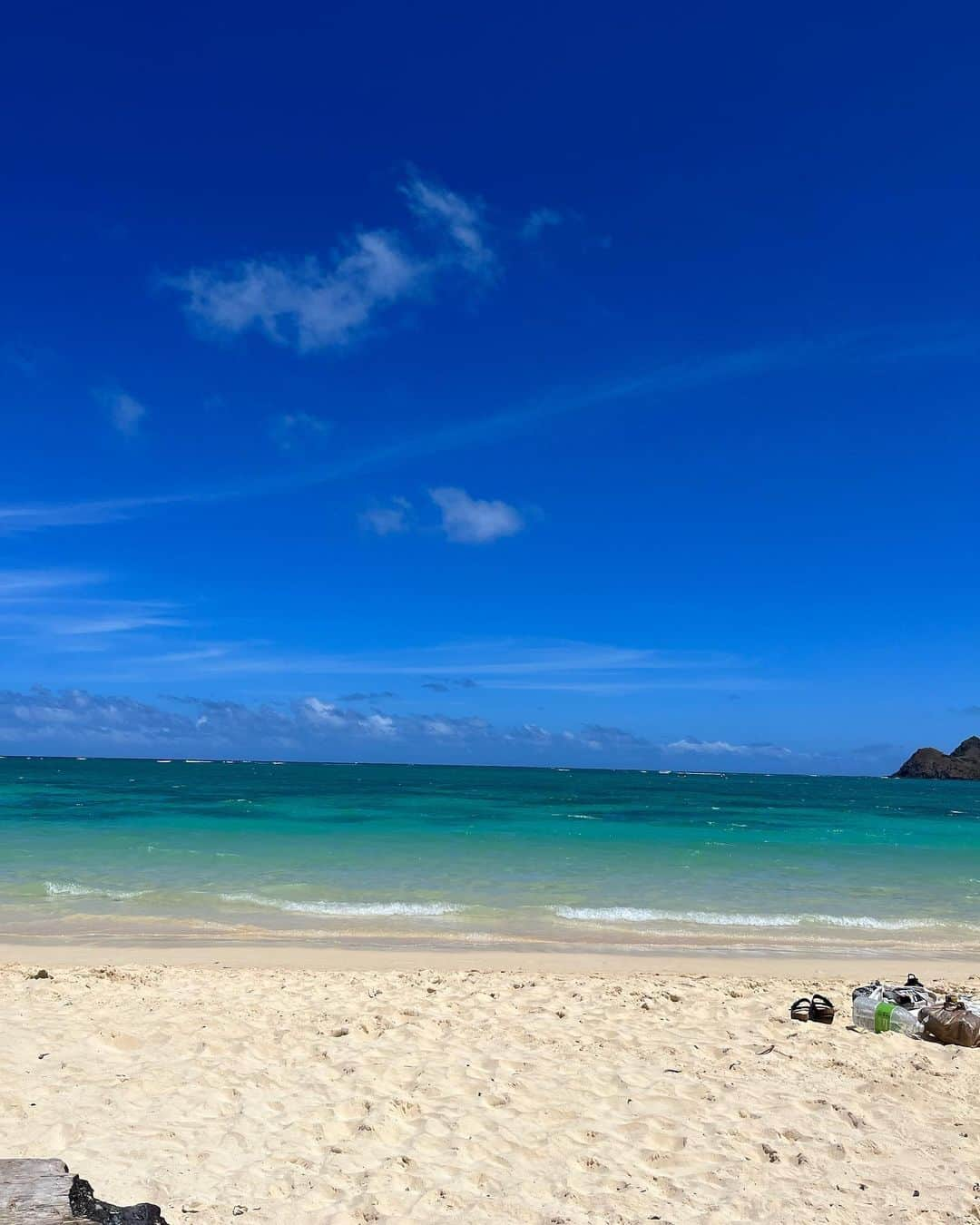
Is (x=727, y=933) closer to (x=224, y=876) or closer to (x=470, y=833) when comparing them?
(x=224, y=876)

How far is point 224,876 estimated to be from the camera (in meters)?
18.3

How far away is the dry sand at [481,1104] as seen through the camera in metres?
4.77

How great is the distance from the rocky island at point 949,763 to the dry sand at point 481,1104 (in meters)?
150

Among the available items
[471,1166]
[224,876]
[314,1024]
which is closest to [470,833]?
[224,876]

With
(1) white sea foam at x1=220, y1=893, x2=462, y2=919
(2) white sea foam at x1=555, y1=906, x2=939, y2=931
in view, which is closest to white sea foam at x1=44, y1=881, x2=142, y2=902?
(1) white sea foam at x1=220, y1=893, x2=462, y2=919

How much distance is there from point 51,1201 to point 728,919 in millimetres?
13355

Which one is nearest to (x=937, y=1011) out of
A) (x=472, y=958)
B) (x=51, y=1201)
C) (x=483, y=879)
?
(x=472, y=958)

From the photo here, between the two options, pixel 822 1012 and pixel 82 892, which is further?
pixel 82 892

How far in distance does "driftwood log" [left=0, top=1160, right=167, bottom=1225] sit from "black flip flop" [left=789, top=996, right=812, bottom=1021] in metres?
6.61

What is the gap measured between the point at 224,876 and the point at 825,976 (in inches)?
510

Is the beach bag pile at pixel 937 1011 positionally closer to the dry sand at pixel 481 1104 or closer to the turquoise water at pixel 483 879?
the dry sand at pixel 481 1104

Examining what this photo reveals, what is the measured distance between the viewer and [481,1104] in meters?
6.04

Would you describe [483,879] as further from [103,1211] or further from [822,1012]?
[103,1211]

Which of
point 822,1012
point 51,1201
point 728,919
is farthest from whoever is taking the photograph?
point 728,919
